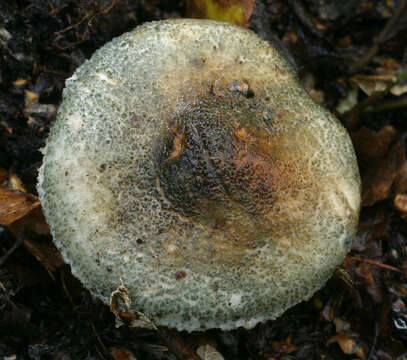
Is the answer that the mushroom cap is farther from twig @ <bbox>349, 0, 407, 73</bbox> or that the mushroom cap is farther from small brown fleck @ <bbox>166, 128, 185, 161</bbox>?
twig @ <bbox>349, 0, 407, 73</bbox>

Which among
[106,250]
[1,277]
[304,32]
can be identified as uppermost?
[304,32]

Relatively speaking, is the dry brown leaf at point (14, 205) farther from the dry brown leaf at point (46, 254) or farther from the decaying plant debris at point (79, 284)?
the dry brown leaf at point (46, 254)

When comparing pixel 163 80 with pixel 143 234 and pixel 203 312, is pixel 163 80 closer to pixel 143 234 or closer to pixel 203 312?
pixel 143 234

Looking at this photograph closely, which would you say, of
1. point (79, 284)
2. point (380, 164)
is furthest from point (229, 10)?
point (79, 284)

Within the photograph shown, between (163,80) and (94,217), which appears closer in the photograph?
(94,217)

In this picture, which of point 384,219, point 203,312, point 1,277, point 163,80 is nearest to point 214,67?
point 163,80

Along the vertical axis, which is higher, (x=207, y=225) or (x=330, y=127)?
(x=330, y=127)

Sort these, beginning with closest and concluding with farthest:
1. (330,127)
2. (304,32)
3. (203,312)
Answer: (203,312), (330,127), (304,32)
